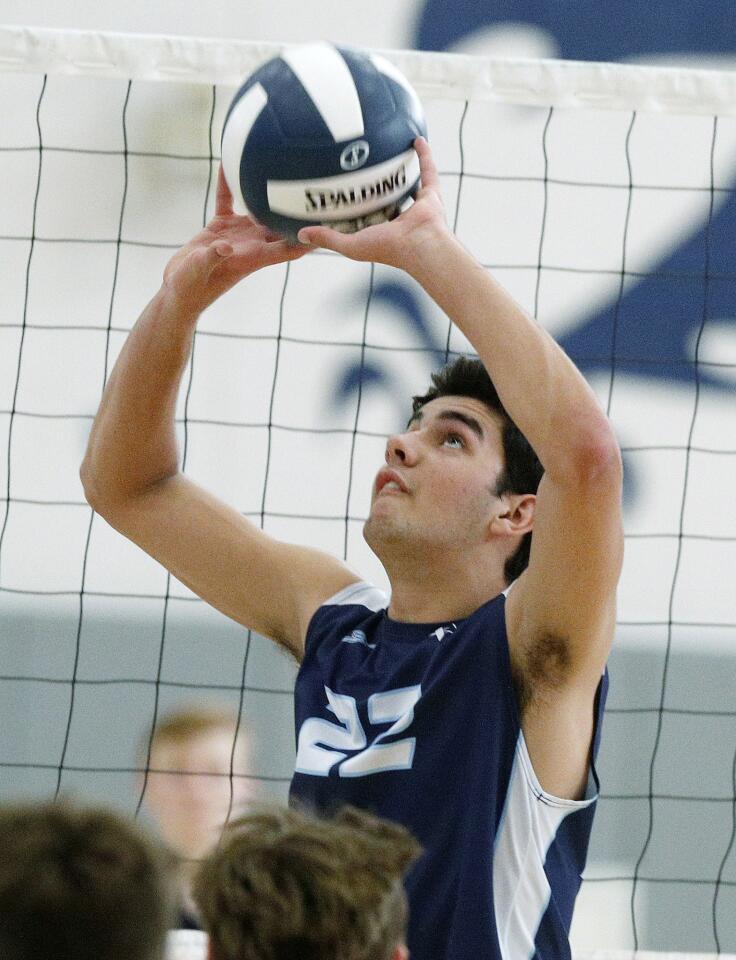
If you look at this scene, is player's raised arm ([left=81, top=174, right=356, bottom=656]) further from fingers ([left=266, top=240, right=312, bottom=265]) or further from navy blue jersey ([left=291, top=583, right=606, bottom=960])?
navy blue jersey ([left=291, top=583, right=606, bottom=960])

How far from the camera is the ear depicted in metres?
2.88

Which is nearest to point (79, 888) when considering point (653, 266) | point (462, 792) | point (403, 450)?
point (462, 792)

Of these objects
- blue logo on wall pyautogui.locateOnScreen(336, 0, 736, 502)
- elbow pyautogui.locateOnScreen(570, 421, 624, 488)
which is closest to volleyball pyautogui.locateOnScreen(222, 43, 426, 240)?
elbow pyautogui.locateOnScreen(570, 421, 624, 488)

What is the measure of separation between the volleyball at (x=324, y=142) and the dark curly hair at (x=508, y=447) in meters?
0.54

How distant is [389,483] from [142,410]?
1.90 feet

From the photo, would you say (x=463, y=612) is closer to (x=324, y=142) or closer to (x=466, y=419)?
(x=466, y=419)

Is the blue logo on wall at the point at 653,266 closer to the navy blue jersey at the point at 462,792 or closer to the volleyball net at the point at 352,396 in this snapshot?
the volleyball net at the point at 352,396

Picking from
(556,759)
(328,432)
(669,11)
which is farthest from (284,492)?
(556,759)

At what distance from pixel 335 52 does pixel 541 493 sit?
3.22 ft

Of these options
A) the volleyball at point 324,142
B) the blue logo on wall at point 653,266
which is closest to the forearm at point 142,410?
the volleyball at point 324,142

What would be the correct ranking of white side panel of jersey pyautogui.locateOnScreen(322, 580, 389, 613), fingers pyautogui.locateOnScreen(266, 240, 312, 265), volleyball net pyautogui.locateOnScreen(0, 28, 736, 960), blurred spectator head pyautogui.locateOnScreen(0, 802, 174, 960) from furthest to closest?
volleyball net pyautogui.locateOnScreen(0, 28, 736, 960)
white side panel of jersey pyautogui.locateOnScreen(322, 580, 389, 613)
fingers pyautogui.locateOnScreen(266, 240, 312, 265)
blurred spectator head pyautogui.locateOnScreen(0, 802, 174, 960)

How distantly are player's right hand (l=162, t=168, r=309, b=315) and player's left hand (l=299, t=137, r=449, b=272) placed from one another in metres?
0.23

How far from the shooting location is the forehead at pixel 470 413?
2.99 m

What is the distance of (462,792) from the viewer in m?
2.47
